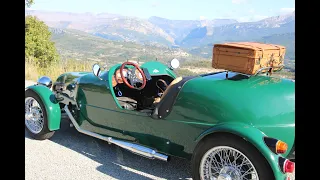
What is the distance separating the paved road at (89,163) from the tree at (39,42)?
12.6m

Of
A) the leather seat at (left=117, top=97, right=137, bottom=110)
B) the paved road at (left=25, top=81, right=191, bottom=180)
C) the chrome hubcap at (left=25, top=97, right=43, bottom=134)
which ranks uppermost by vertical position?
the leather seat at (left=117, top=97, right=137, bottom=110)

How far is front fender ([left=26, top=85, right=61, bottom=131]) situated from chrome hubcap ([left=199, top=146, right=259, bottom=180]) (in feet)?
8.39

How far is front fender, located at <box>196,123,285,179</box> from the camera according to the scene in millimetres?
2891

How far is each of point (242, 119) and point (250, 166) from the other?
0.46 m

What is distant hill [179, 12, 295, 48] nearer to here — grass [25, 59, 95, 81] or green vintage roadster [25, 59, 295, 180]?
grass [25, 59, 95, 81]

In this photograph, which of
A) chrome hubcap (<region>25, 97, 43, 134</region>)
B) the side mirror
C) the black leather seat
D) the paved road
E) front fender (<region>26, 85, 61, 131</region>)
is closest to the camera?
the black leather seat

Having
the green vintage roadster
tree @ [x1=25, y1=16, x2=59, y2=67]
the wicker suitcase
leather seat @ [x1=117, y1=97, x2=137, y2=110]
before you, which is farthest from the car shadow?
tree @ [x1=25, y1=16, x2=59, y2=67]

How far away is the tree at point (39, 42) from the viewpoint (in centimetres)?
1653

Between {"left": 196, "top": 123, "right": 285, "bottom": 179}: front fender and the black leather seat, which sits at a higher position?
the black leather seat

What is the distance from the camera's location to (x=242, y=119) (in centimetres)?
325

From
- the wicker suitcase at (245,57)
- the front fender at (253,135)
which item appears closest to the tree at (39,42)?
the wicker suitcase at (245,57)
